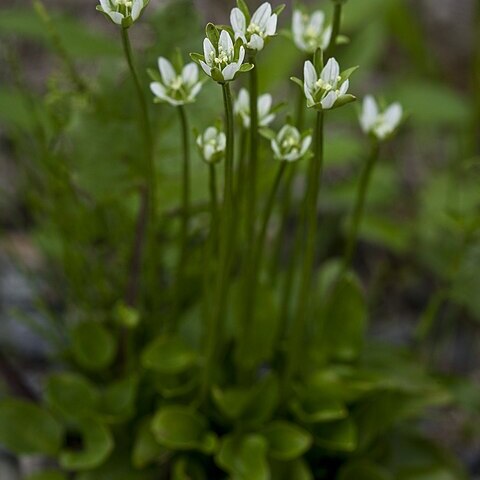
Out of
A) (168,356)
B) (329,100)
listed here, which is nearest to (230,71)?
(329,100)

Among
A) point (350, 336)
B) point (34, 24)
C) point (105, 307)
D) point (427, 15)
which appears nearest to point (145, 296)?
point (105, 307)

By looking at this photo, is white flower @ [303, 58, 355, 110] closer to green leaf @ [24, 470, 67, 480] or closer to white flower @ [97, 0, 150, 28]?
white flower @ [97, 0, 150, 28]

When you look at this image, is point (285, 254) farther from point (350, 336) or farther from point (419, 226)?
point (350, 336)

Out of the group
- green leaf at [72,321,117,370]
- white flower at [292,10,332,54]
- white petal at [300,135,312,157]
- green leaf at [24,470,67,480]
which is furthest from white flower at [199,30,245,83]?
green leaf at [24,470,67,480]

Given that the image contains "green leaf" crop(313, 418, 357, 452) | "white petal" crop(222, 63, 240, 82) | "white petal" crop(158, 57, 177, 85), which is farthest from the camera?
"green leaf" crop(313, 418, 357, 452)

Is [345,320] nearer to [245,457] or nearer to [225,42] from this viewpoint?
[245,457]

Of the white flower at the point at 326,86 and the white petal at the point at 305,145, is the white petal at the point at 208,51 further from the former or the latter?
the white petal at the point at 305,145
